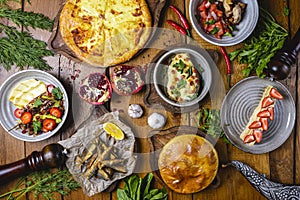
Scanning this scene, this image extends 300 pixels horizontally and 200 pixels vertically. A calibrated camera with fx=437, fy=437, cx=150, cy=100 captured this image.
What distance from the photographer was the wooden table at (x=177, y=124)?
11.1 ft

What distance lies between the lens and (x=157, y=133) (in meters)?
3.38

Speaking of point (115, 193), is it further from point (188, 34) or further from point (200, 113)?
point (188, 34)

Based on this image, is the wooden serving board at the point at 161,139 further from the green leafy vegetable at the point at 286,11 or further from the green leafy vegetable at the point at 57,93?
the green leafy vegetable at the point at 286,11

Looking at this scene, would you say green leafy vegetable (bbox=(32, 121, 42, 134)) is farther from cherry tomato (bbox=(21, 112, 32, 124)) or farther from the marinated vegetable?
the marinated vegetable

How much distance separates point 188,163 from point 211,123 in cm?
37

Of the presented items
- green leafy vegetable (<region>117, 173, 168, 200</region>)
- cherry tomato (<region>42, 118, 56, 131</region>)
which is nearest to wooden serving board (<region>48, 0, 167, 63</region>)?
cherry tomato (<region>42, 118, 56, 131</region>)

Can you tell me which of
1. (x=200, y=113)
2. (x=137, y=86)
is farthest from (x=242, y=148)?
(x=137, y=86)

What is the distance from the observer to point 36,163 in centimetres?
321

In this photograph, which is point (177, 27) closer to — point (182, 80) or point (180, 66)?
point (180, 66)

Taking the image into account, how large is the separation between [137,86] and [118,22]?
52 cm

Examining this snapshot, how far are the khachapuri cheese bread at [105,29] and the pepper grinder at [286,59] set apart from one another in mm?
979

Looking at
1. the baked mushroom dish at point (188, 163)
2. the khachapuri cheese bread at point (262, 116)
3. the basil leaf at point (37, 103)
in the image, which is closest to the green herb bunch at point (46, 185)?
the basil leaf at point (37, 103)

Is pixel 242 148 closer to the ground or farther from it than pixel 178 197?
farther from it

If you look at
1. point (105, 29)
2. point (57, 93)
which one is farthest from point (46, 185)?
point (105, 29)
